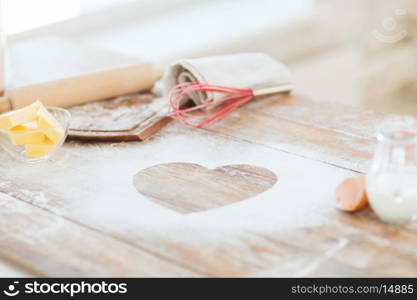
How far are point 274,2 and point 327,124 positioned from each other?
1361mm

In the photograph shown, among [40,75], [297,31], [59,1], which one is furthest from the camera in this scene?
[297,31]

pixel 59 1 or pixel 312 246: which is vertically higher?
pixel 59 1

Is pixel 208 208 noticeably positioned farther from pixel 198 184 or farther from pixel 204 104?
pixel 204 104

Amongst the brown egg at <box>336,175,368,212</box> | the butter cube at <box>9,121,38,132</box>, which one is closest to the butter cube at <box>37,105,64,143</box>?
the butter cube at <box>9,121,38,132</box>

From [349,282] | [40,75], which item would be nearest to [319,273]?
[349,282]

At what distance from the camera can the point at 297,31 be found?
2.54 meters

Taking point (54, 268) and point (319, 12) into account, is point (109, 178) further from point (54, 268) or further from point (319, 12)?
point (319, 12)

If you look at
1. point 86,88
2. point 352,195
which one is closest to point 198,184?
point 352,195

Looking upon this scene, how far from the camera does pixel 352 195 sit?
3.52 ft

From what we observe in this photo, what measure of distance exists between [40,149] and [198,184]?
0.97ft

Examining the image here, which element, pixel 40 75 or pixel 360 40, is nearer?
→ pixel 40 75

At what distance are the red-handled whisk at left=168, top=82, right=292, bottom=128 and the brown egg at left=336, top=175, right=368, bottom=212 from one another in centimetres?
40

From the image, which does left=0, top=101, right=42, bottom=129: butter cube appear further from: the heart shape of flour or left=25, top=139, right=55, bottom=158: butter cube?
the heart shape of flour

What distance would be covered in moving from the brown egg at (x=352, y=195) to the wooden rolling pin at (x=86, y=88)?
0.62 metres
